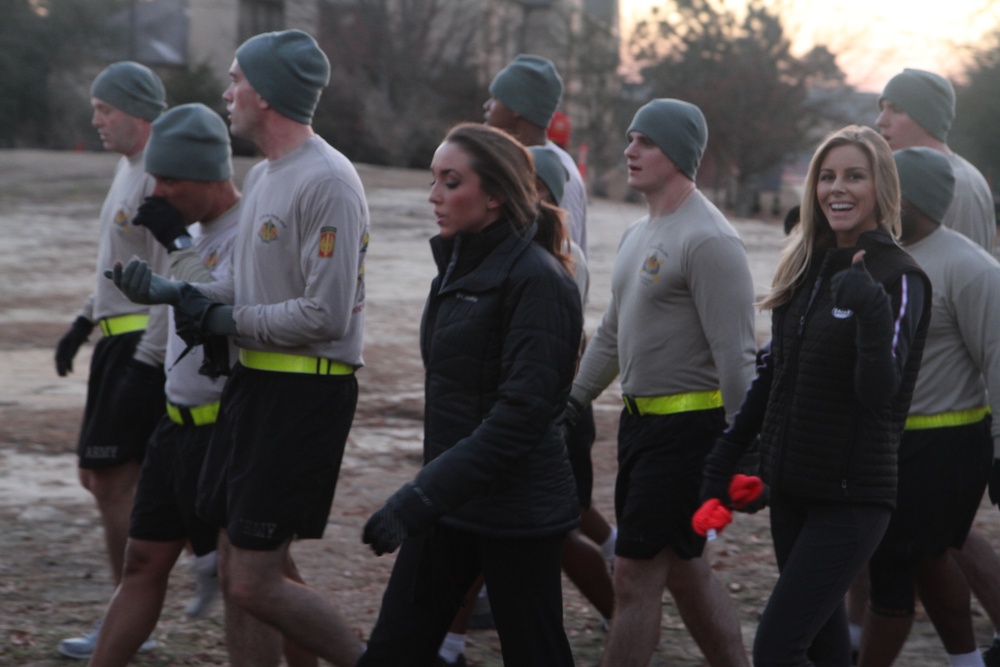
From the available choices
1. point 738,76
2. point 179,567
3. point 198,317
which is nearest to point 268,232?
point 198,317

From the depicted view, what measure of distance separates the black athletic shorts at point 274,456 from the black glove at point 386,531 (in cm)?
94

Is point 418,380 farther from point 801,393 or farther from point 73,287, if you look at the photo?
point 801,393

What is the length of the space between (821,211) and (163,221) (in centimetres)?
209

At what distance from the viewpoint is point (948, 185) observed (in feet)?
15.3

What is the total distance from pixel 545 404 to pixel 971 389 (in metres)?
1.91

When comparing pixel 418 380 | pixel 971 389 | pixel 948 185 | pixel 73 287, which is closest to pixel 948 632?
pixel 971 389

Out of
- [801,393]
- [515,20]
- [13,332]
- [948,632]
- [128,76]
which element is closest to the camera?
[801,393]

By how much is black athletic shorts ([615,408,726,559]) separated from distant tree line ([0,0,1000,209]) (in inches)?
1461

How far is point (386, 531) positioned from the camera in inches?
128

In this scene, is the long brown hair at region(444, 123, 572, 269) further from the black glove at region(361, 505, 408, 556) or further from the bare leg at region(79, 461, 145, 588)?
the bare leg at region(79, 461, 145, 588)

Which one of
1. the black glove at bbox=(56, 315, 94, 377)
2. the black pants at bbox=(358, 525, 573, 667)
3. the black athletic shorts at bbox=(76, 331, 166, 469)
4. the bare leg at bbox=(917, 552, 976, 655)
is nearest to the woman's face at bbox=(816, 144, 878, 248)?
the black pants at bbox=(358, 525, 573, 667)

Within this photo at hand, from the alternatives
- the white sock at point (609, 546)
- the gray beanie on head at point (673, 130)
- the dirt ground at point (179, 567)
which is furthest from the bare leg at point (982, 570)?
the gray beanie on head at point (673, 130)

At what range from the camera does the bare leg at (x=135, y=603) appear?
15.1 ft

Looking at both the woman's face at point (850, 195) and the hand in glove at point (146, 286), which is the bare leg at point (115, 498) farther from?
the woman's face at point (850, 195)
